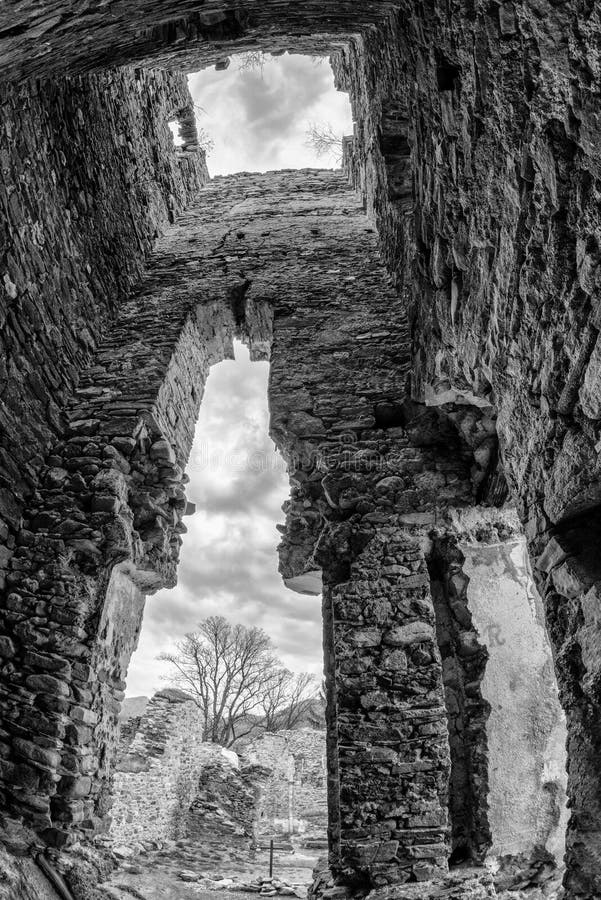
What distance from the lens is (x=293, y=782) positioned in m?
13.1

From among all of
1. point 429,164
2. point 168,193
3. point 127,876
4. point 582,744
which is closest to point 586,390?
point 582,744

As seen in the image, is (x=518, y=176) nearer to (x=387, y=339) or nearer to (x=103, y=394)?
(x=387, y=339)

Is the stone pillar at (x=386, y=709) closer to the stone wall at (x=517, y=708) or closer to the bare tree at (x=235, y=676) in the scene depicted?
the stone wall at (x=517, y=708)

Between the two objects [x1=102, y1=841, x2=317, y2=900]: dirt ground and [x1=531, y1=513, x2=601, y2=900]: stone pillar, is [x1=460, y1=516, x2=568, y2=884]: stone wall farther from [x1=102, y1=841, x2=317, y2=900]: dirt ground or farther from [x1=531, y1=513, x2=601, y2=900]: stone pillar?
[x1=102, y1=841, x2=317, y2=900]: dirt ground

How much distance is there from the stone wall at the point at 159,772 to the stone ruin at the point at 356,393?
5321 mm

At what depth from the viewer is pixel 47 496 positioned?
4.51 meters

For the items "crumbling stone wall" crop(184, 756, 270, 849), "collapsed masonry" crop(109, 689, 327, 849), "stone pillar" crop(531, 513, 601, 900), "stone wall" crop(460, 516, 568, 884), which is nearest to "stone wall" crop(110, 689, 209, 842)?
"collapsed masonry" crop(109, 689, 327, 849)

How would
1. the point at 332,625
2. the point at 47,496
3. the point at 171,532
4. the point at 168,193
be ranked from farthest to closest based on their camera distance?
the point at 168,193
the point at 171,532
the point at 47,496
the point at 332,625

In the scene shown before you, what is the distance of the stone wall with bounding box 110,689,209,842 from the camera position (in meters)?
8.28

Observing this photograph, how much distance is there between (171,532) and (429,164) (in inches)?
138

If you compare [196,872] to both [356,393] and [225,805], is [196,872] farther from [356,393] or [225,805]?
[356,393]

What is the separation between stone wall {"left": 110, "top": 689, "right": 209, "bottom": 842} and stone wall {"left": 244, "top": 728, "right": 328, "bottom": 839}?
334cm

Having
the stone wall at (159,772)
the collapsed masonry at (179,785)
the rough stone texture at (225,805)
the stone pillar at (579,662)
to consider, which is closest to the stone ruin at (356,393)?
the stone pillar at (579,662)

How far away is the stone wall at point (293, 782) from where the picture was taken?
12.3 meters
